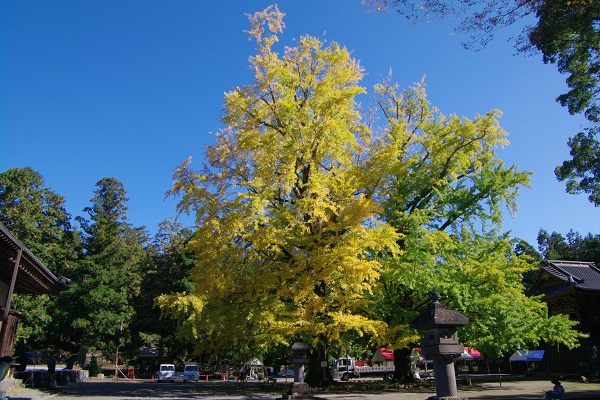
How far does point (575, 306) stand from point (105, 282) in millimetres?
36701

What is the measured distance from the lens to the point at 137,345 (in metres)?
39.4

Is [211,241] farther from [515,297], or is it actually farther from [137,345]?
[137,345]

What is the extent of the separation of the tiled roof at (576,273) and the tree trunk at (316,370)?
17.5 meters

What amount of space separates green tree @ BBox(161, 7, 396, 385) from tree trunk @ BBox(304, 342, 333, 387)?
5cm

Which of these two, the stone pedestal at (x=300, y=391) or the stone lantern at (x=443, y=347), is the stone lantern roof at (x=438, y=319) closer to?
the stone lantern at (x=443, y=347)

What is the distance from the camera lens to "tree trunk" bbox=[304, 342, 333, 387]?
16.7m

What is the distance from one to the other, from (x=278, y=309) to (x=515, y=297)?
386 inches

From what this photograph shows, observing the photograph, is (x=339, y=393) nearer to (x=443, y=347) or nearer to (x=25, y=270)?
(x=443, y=347)

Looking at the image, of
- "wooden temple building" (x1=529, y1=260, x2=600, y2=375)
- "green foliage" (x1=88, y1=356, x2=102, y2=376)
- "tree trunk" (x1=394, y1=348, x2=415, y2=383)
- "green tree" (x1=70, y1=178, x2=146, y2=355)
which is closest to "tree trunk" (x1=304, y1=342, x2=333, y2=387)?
"tree trunk" (x1=394, y1=348, x2=415, y2=383)

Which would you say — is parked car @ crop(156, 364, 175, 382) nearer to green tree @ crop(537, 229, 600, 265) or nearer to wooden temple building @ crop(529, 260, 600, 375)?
wooden temple building @ crop(529, 260, 600, 375)

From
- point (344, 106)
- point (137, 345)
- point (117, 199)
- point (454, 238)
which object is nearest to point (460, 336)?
point (454, 238)

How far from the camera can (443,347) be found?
29.9ft

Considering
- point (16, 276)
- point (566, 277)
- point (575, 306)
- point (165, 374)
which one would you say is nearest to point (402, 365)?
point (575, 306)

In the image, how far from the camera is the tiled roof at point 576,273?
24.9 m
